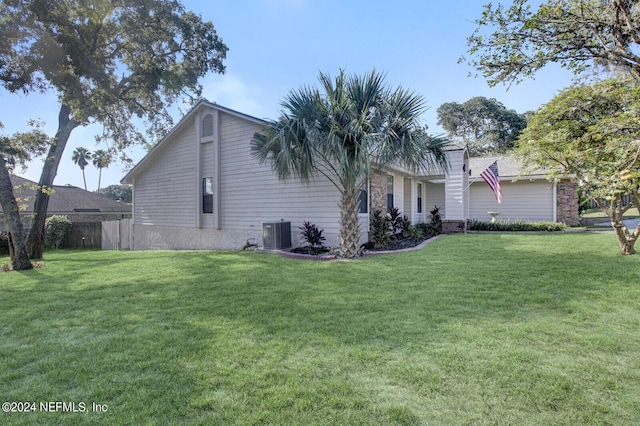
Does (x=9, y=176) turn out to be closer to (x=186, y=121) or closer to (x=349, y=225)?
(x=186, y=121)

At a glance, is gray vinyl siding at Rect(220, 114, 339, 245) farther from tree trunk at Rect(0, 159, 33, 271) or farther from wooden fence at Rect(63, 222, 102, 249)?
wooden fence at Rect(63, 222, 102, 249)

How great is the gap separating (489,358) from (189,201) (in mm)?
13227

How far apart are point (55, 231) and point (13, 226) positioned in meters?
10.4

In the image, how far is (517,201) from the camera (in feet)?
56.9

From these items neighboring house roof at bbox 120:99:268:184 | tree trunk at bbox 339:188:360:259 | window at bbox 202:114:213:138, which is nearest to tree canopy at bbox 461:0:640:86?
tree trunk at bbox 339:188:360:259

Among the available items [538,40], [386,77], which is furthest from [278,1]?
[538,40]

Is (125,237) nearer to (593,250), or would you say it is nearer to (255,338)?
(255,338)

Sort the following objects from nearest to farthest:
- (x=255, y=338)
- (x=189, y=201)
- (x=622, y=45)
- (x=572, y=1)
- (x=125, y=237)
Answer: (x=255, y=338)
(x=622, y=45)
(x=572, y=1)
(x=189, y=201)
(x=125, y=237)

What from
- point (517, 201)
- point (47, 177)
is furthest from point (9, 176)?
point (517, 201)

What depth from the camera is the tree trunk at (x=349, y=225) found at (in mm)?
8742

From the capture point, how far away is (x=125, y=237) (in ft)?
56.2

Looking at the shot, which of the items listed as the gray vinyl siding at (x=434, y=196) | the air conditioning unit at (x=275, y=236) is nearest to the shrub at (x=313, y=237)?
the air conditioning unit at (x=275, y=236)

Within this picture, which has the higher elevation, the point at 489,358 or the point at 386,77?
the point at 386,77

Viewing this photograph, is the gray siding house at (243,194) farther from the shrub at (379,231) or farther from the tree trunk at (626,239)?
the tree trunk at (626,239)
